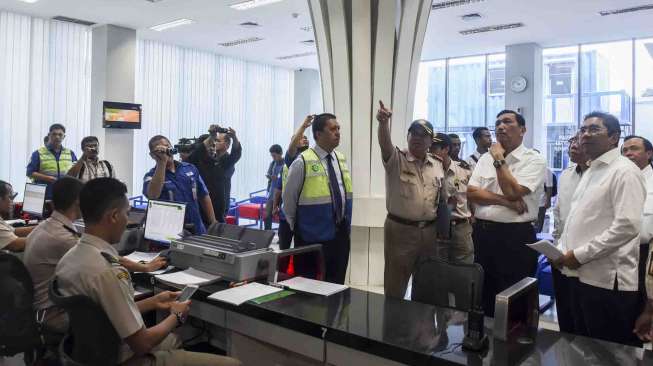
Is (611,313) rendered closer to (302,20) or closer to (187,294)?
(187,294)

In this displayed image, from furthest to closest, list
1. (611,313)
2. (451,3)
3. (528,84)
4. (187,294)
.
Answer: (528,84) < (451,3) < (611,313) < (187,294)

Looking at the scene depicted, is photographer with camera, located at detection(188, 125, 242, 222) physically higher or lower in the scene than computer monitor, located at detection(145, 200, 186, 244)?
higher

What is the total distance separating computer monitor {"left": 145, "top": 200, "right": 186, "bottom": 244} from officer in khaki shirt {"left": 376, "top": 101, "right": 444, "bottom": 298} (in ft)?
4.30

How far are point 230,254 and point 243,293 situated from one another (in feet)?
0.81

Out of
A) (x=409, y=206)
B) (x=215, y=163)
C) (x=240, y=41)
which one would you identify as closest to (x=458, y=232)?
(x=409, y=206)

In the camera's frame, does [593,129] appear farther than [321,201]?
No

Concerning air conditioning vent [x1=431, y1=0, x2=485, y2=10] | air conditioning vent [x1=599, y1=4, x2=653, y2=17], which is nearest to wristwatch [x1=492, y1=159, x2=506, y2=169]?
air conditioning vent [x1=431, y1=0, x2=485, y2=10]

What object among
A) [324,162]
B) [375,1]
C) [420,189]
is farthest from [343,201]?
[375,1]

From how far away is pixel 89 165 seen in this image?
543cm

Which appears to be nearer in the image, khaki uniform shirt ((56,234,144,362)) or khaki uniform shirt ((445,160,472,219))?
khaki uniform shirt ((56,234,144,362))

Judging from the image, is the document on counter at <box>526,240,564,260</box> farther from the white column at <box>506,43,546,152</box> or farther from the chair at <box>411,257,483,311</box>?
the white column at <box>506,43,546,152</box>

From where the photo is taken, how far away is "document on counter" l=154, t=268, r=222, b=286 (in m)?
2.37

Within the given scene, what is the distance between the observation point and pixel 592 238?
2.27 m

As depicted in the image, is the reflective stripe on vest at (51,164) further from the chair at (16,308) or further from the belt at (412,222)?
the belt at (412,222)
